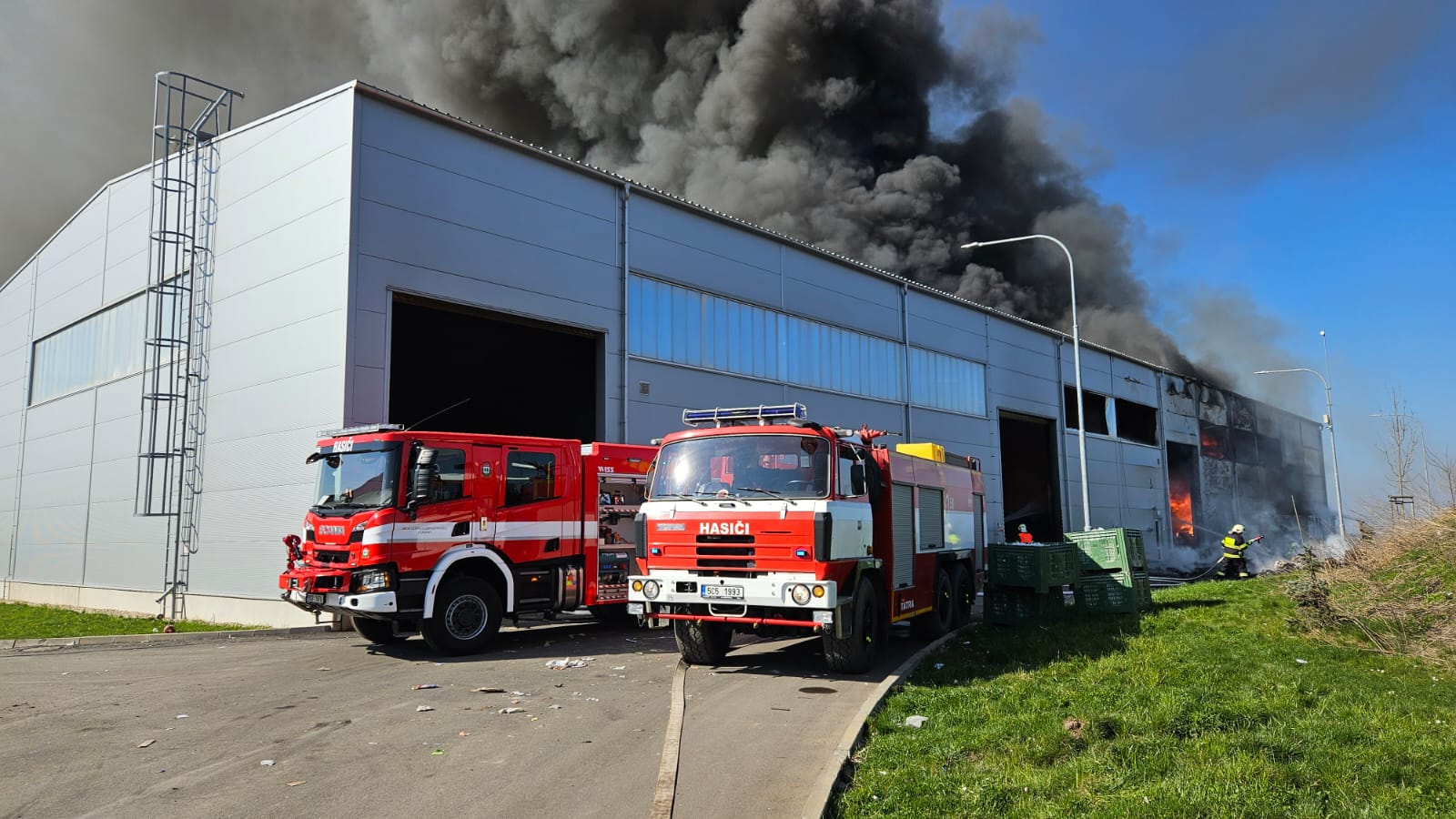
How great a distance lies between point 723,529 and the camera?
872cm

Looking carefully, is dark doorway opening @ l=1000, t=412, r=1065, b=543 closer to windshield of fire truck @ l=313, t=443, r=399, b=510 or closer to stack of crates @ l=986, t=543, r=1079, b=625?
stack of crates @ l=986, t=543, r=1079, b=625

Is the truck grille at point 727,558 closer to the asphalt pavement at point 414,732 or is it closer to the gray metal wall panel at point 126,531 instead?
the asphalt pavement at point 414,732

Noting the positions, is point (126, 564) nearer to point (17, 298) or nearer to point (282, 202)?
point (282, 202)

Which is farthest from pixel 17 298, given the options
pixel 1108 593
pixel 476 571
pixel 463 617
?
pixel 1108 593

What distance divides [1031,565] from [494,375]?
17.3 meters

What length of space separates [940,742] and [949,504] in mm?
7196

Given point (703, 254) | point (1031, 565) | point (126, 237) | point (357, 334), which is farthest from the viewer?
point (126, 237)

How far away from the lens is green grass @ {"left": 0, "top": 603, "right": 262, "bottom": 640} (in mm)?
14438

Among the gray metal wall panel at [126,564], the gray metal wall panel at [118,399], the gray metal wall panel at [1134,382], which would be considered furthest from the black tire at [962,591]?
the gray metal wall panel at [1134,382]

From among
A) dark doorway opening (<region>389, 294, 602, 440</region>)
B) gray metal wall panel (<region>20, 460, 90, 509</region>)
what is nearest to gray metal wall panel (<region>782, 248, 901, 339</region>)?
dark doorway opening (<region>389, 294, 602, 440</region>)

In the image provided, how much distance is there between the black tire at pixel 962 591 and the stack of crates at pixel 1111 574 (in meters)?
1.40

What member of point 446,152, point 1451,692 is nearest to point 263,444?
point 446,152

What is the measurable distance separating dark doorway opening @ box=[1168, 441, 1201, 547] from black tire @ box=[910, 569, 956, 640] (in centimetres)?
3667

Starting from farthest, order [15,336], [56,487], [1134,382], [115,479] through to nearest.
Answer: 1. [1134,382]
2. [15,336]
3. [56,487]
4. [115,479]
